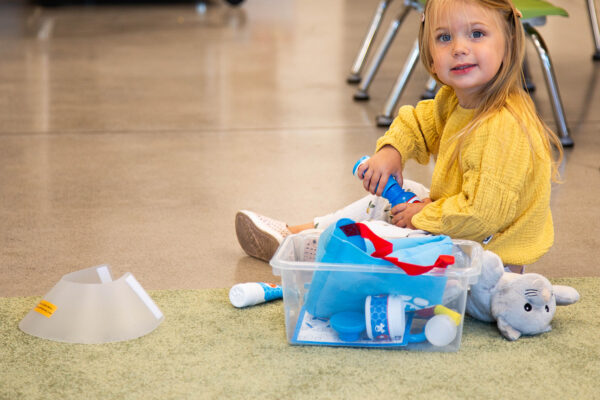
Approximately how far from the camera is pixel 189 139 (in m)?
2.76

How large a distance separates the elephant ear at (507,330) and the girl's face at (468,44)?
43 cm

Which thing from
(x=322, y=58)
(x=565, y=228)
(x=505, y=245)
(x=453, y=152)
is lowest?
(x=322, y=58)

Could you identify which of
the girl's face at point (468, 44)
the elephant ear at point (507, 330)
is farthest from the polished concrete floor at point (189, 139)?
the girl's face at point (468, 44)

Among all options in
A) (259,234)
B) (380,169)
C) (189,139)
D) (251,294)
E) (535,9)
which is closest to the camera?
(251,294)

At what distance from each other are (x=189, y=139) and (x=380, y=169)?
1252mm

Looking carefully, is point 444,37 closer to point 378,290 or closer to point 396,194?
point 396,194

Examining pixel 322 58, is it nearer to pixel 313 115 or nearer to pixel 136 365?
pixel 313 115

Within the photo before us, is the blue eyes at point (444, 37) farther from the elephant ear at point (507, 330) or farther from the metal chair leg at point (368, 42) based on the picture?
the metal chair leg at point (368, 42)

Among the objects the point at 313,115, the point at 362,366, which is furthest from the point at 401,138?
the point at 313,115

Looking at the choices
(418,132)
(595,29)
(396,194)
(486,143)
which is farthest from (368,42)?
(486,143)

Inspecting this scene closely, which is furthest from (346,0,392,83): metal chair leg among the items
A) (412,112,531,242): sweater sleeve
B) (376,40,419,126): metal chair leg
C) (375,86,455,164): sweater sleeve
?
(412,112,531,242): sweater sleeve

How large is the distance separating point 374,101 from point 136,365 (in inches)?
82.3

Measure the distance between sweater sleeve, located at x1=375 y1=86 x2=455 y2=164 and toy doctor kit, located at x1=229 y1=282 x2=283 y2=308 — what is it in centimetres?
38

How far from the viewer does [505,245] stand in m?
1.51
